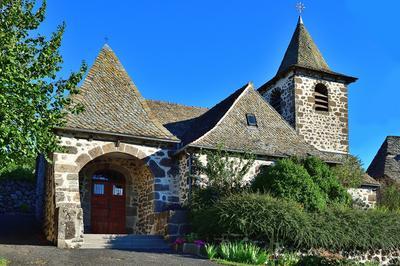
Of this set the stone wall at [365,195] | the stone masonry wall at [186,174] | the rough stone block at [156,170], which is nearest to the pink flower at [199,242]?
the stone masonry wall at [186,174]

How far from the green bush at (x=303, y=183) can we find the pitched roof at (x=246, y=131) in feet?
4.54

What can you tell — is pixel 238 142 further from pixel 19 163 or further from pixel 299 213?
pixel 19 163

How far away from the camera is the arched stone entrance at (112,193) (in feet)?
57.0

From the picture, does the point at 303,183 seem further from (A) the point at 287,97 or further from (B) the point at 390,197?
(B) the point at 390,197

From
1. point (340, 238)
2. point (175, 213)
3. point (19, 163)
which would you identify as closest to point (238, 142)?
point (175, 213)

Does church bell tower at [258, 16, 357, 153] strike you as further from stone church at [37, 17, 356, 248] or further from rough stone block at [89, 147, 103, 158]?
rough stone block at [89, 147, 103, 158]

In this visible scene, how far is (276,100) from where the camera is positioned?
992 inches

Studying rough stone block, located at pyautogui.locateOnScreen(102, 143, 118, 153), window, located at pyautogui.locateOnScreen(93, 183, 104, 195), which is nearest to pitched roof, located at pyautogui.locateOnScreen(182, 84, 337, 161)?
rough stone block, located at pyautogui.locateOnScreen(102, 143, 118, 153)

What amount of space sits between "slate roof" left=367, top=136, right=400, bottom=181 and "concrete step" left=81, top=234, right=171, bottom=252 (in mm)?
16247

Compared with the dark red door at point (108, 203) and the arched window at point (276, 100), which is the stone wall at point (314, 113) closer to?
the arched window at point (276, 100)

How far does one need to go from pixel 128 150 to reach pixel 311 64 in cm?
1191

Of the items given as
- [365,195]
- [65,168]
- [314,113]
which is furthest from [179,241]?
[314,113]

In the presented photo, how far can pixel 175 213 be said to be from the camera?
47.7 ft

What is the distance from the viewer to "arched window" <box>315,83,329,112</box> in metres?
23.8
